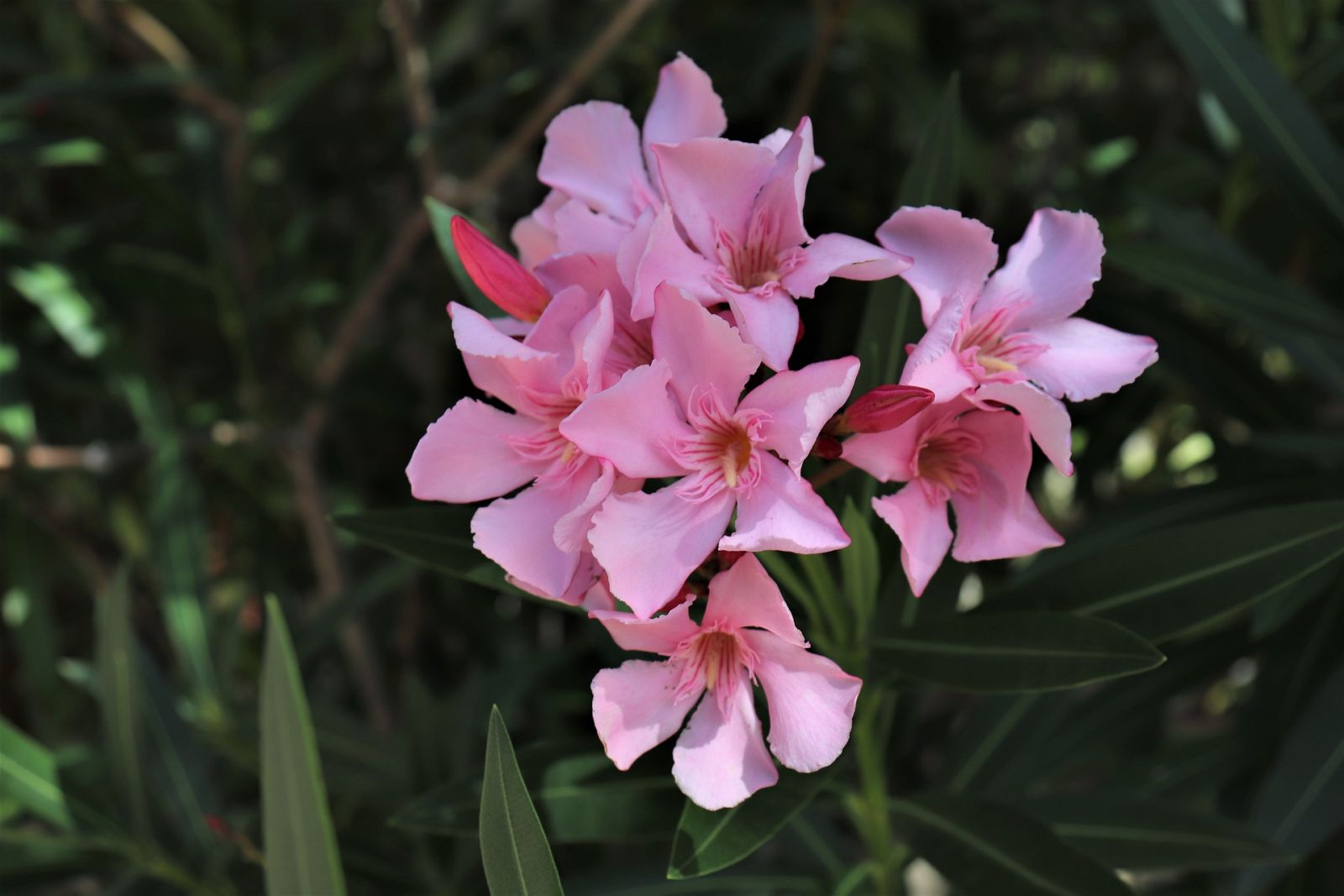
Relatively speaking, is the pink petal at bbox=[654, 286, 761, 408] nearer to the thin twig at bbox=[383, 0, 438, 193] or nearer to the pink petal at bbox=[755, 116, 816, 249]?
the pink petal at bbox=[755, 116, 816, 249]

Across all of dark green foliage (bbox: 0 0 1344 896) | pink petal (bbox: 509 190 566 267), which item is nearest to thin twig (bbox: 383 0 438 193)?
dark green foliage (bbox: 0 0 1344 896)

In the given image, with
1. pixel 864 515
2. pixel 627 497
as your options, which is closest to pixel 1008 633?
pixel 864 515

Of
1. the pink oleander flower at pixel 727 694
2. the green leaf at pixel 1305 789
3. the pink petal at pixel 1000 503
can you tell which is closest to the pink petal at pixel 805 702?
the pink oleander flower at pixel 727 694

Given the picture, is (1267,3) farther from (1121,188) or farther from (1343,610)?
(1343,610)

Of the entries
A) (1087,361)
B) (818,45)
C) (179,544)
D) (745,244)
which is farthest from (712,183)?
(179,544)

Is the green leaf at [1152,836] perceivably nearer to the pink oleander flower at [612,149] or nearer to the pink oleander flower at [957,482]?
the pink oleander flower at [957,482]

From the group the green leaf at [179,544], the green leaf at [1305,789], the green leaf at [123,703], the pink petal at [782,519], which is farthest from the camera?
the green leaf at [179,544]
